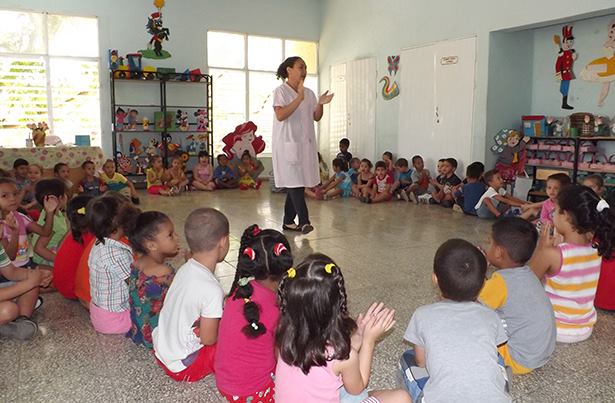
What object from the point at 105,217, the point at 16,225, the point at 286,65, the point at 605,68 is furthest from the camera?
the point at 605,68

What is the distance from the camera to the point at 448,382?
143 centimetres

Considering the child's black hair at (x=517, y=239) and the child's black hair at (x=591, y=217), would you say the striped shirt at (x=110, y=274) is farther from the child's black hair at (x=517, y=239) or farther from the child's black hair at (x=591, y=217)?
the child's black hair at (x=591, y=217)

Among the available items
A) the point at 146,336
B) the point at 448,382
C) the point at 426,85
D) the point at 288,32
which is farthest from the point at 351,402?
the point at 288,32

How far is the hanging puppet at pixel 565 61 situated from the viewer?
620 centimetres

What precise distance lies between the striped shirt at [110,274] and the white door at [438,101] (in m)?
5.43

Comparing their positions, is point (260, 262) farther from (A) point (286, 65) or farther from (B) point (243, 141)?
(B) point (243, 141)

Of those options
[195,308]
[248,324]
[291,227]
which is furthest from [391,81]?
[248,324]

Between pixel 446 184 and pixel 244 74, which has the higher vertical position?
pixel 244 74

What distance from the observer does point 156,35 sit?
26.9 feet

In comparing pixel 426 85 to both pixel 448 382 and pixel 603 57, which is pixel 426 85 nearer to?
pixel 603 57

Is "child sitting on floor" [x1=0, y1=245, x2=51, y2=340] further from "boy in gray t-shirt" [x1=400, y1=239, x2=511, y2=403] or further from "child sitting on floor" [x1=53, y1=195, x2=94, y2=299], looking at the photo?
"boy in gray t-shirt" [x1=400, y1=239, x2=511, y2=403]

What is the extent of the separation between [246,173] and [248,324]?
715cm

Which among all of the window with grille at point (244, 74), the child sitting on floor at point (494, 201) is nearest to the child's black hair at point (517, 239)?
the child sitting on floor at point (494, 201)

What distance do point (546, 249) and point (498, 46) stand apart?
16.0ft
